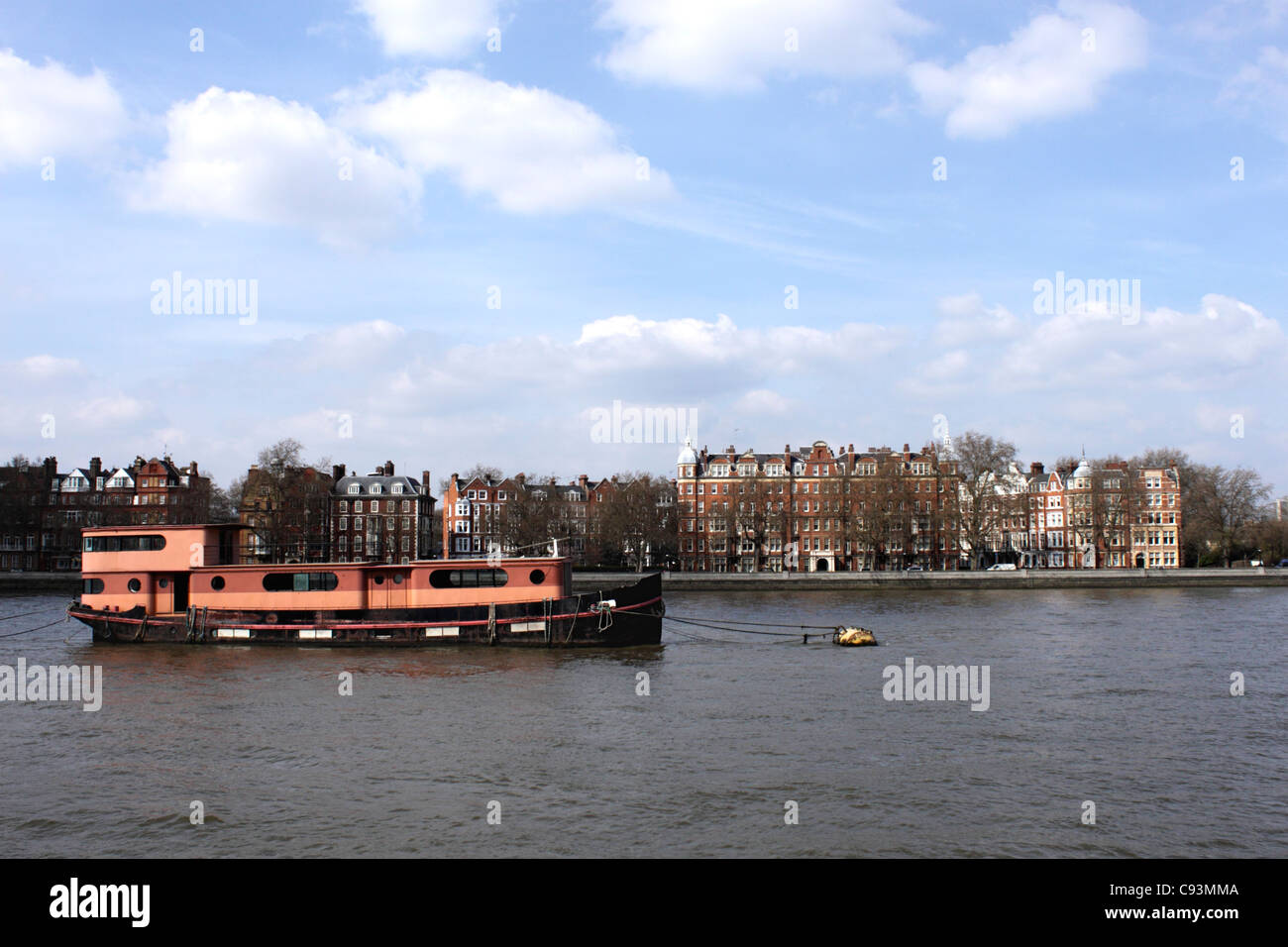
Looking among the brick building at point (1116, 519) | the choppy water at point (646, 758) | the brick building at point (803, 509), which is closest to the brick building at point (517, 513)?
the brick building at point (803, 509)

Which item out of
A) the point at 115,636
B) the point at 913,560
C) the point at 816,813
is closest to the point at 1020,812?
the point at 816,813

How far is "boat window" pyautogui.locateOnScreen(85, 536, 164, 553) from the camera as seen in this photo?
135ft

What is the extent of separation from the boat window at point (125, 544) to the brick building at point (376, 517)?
240 ft

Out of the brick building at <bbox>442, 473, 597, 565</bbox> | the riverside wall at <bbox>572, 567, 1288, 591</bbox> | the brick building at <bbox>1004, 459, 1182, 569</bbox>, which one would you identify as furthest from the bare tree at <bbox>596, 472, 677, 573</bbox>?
the brick building at <bbox>1004, 459, 1182, 569</bbox>

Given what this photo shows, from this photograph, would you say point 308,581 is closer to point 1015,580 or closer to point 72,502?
point 1015,580

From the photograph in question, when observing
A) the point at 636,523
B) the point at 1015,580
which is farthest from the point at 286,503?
the point at 1015,580

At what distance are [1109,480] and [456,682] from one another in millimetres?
104733

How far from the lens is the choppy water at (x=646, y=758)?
615 inches

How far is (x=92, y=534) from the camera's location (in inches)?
1619

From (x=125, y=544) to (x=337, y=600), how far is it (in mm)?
10054

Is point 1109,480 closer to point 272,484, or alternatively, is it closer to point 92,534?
point 272,484
